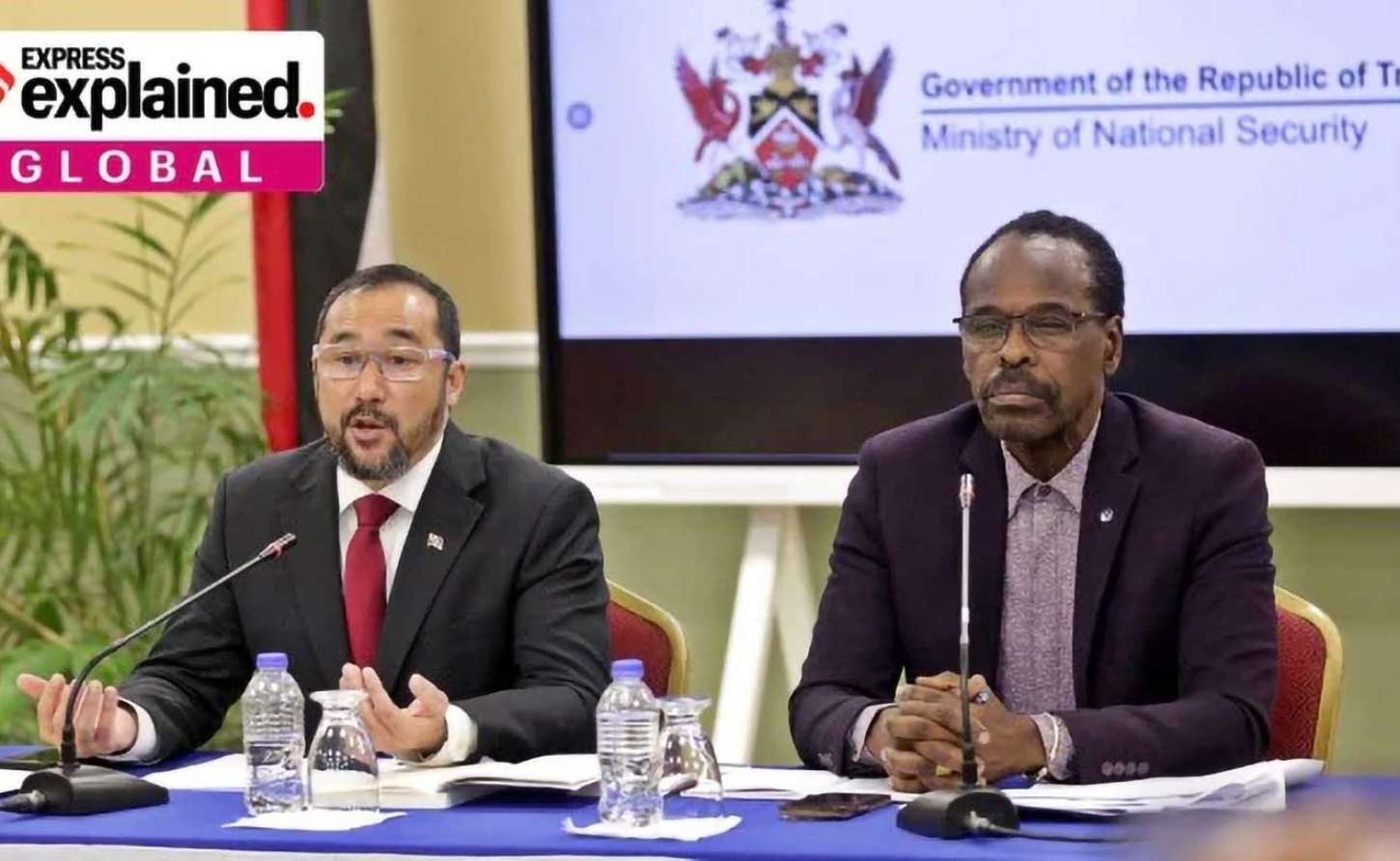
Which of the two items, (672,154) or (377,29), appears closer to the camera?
(672,154)

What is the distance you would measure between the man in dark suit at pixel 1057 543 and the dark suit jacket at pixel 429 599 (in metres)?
0.38

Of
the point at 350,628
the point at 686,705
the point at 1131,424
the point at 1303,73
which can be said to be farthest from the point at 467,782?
the point at 1303,73

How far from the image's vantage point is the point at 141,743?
2658 millimetres

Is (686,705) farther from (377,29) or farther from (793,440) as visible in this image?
(377,29)

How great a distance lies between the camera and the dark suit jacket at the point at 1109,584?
2.60 m

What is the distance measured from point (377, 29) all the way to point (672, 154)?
0.95 m

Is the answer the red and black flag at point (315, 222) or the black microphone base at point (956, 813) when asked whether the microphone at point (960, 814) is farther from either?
the red and black flag at point (315, 222)

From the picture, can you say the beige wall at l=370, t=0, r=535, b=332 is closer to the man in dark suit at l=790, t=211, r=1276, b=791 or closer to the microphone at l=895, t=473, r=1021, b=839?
the man in dark suit at l=790, t=211, r=1276, b=791

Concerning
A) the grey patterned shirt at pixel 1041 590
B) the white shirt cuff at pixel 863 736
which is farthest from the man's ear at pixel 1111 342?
the white shirt cuff at pixel 863 736

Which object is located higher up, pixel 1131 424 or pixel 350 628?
pixel 1131 424

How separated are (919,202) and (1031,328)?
1.61 meters

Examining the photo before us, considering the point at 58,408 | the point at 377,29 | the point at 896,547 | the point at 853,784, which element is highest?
the point at 377,29

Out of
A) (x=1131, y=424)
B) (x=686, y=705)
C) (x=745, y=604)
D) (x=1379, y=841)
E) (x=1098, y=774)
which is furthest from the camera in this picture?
(x=745, y=604)

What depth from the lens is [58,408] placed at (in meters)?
4.61
